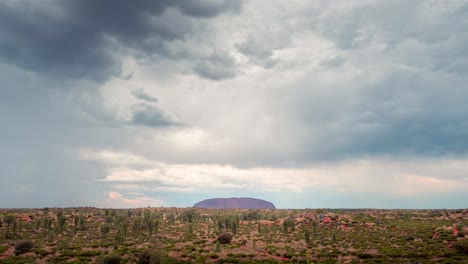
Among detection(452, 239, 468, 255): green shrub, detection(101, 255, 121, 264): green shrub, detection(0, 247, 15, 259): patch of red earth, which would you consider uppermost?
detection(452, 239, 468, 255): green shrub

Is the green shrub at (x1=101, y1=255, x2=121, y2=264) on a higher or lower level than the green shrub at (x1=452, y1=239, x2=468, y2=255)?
lower

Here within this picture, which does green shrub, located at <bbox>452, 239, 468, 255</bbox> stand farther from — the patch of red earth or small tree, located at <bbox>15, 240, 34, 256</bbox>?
the patch of red earth

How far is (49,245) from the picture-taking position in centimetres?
5388

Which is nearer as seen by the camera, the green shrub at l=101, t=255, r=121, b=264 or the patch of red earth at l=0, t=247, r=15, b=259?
the green shrub at l=101, t=255, r=121, b=264

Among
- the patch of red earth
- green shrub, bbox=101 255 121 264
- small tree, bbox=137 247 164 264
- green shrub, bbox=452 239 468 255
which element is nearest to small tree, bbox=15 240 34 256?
the patch of red earth

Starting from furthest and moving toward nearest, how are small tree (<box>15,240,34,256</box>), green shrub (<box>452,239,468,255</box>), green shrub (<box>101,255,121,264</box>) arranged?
1. small tree (<box>15,240,34,256</box>)
2. green shrub (<box>452,239,468,255</box>)
3. green shrub (<box>101,255,121,264</box>)

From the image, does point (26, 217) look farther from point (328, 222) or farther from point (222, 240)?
point (328, 222)

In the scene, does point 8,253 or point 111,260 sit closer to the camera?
point 111,260

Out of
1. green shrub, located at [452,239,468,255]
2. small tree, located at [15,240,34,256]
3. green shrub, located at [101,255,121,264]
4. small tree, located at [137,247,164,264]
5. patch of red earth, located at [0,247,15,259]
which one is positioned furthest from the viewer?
small tree, located at [15,240,34,256]

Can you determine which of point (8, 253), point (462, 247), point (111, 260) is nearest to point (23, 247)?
point (8, 253)

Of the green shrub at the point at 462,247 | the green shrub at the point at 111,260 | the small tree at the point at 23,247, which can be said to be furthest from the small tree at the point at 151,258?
the green shrub at the point at 462,247

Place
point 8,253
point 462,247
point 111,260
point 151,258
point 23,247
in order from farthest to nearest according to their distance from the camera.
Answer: point 23,247 → point 8,253 → point 462,247 → point 111,260 → point 151,258

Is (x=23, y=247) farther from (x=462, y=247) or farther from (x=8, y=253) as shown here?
(x=462, y=247)

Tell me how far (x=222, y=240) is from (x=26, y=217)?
68.3 m
